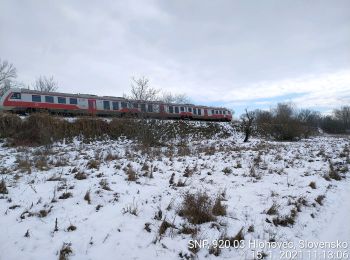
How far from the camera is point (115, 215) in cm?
447

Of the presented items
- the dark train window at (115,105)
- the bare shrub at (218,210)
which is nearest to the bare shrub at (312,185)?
the bare shrub at (218,210)

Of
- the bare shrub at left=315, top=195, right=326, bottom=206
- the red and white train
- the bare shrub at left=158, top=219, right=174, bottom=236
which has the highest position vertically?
the red and white train

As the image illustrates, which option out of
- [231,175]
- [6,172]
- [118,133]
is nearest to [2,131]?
[118,133]

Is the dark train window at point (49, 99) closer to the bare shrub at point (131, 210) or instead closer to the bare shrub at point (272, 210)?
the bare shrub at point (131, 210)

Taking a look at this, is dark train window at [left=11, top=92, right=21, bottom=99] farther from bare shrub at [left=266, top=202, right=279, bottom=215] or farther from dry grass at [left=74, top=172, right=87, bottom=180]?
bare shrub at [left=266, top=202, right=279, bottom=215]

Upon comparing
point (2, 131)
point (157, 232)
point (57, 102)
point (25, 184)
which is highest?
point (57, 102)

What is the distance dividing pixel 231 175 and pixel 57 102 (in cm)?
1776

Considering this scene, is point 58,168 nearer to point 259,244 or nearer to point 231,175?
point 231,175

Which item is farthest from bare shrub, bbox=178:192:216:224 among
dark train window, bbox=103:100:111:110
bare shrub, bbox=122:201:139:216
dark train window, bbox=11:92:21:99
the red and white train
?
dark train window, bbox=103:100:111:110

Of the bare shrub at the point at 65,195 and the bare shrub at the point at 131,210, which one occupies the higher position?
the bare shrub at the point at 65,195

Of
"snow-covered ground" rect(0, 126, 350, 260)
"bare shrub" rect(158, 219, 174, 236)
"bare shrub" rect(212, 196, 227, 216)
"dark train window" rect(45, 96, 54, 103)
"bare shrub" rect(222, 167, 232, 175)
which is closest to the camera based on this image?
"snow-covered ground" rect(0, 126, 350, 260)

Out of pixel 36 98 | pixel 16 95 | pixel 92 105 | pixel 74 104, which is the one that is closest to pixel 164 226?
pixel 36 98

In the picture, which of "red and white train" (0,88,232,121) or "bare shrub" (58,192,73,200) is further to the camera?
"red and white train" (0,88,232,121)

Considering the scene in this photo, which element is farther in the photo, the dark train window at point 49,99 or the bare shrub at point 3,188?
the dark train window at point 49,99
